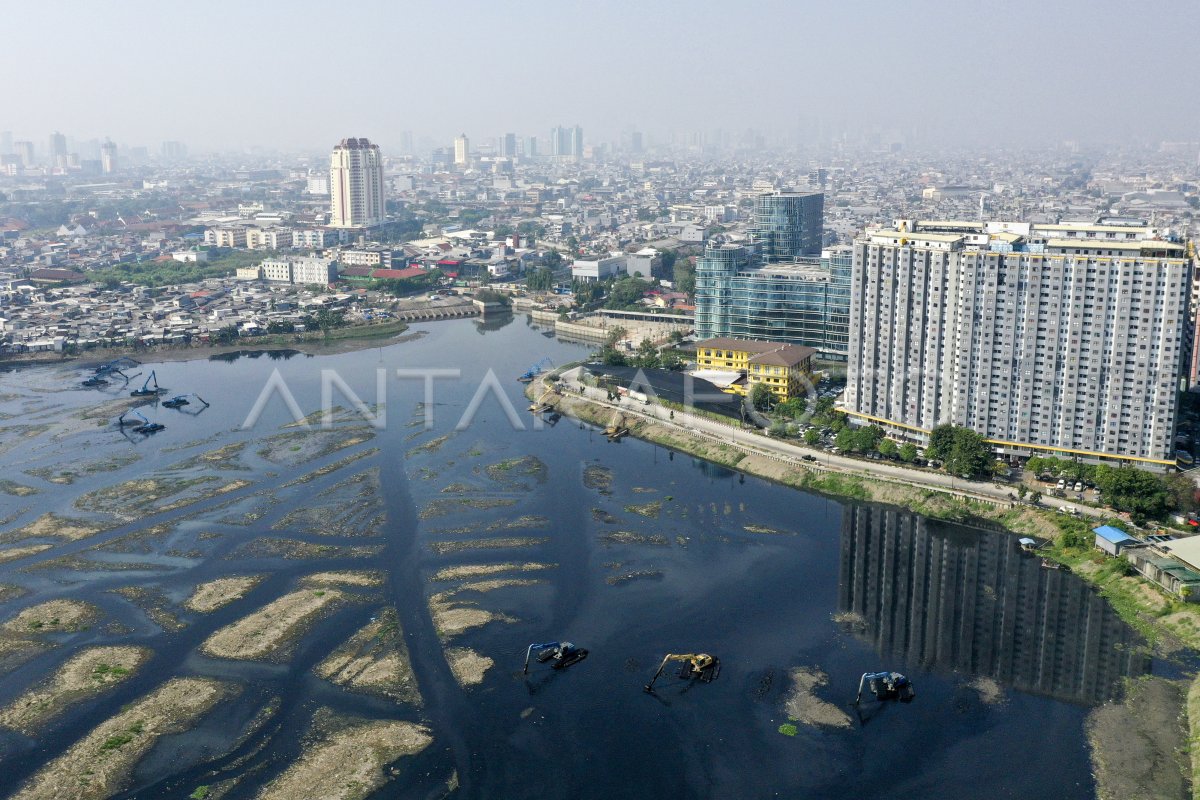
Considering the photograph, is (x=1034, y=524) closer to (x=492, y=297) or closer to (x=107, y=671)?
(x=107, y=671)

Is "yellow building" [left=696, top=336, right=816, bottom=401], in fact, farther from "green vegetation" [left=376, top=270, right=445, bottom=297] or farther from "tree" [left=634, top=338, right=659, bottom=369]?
"green vegetation" [left=376, top=270, right=445, bottom=297]

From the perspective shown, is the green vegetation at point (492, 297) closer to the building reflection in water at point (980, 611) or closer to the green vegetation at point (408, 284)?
the green vegetation at point (408, 284)

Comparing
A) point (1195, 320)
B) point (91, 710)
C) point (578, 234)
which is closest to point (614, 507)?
point (91, 710)

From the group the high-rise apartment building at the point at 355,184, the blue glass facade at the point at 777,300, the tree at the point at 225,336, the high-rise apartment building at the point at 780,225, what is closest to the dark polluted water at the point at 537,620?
the blue glass facade at the point at 777,300

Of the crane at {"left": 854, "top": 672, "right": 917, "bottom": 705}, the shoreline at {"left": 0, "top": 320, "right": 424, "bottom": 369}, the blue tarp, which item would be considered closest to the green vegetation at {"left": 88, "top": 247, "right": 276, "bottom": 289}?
the shoreline at {"left": 0, "top": 320, "right": 424, "bottom": 369}

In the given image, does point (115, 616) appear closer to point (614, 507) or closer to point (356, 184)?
point (614, 507)
